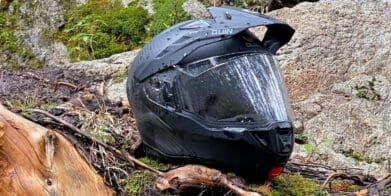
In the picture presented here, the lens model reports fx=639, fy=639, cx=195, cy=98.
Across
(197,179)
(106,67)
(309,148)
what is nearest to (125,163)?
(197,179)

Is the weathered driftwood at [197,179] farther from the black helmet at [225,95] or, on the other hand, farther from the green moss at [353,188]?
the green moss at [353,188]

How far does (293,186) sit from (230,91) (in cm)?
40

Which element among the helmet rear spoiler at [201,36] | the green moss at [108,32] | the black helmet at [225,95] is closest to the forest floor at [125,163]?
the black helmet at [225,95]

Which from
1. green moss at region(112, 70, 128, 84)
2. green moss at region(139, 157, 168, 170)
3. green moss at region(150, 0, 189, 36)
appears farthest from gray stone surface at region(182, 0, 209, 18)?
green moss at region(139, 157, 168, 170)

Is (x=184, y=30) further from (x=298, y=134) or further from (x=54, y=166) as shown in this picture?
(x=298, y=134)

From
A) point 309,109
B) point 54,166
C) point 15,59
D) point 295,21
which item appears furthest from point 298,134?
point 15,59

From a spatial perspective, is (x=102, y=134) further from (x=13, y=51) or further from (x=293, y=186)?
(x=13, y=51)

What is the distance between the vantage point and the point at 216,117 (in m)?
1.67

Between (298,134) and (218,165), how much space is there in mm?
1169

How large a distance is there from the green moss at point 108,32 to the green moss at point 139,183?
6.66 ft

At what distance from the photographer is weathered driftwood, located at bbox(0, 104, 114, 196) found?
169 cm

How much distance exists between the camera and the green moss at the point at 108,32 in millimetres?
3768

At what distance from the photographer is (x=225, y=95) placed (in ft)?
5.44

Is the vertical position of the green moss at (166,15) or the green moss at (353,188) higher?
the green moss at (166,15)
